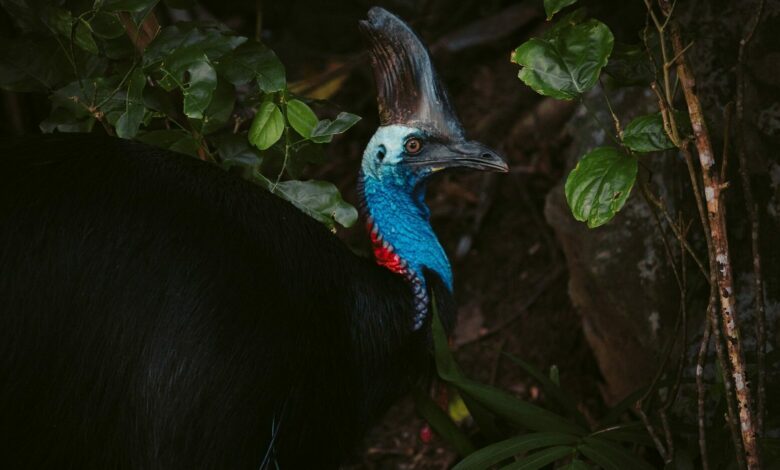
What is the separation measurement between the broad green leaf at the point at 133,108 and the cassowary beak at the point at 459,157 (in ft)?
1.80

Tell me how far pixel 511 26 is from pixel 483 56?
21 centimetres

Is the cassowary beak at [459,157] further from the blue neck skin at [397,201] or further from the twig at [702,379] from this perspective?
the twig at [702,379]

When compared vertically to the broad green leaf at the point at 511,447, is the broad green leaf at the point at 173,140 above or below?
above

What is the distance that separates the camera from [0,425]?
2.02m

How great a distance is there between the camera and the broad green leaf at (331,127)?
2289mm

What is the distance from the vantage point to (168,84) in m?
2.25

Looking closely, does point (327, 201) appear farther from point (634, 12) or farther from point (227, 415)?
point (634, 12)

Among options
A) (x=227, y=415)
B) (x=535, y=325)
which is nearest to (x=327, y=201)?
(x=227, y=415)

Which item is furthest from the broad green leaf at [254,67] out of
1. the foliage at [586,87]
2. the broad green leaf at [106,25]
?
the foliage at [586,87]

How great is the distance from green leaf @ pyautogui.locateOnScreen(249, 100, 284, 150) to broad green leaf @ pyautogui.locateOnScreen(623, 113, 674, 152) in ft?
2.24

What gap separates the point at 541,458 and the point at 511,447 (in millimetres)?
68

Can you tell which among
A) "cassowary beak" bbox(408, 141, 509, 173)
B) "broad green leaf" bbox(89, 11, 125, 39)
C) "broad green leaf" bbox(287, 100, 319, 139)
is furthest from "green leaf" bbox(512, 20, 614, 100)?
"broad green leaf" bbox(89, 11, 125, 39)

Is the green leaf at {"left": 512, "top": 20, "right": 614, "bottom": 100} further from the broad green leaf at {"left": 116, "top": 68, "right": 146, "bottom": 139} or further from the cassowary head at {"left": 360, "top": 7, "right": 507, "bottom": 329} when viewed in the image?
the broad green leaf at {"left": 116, "top": 68, "right": 146, "bottom": 139}

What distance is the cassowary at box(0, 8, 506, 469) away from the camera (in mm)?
1992
